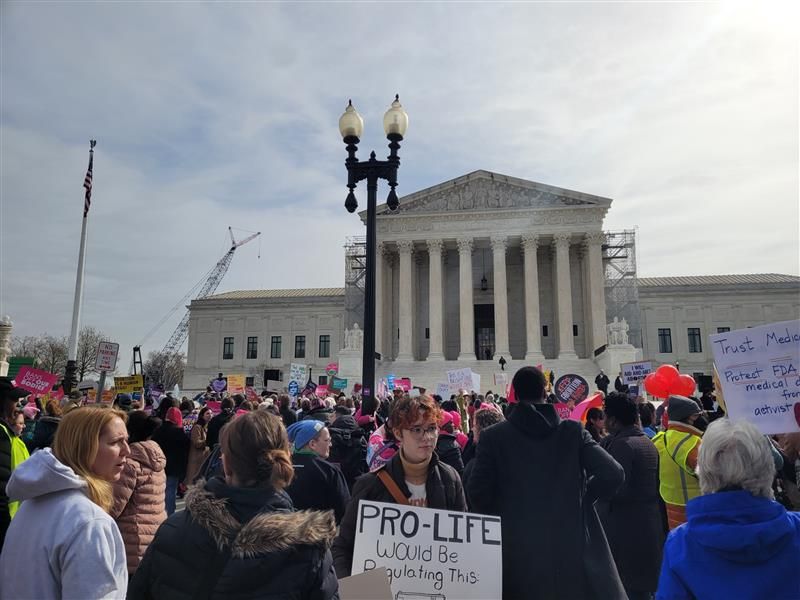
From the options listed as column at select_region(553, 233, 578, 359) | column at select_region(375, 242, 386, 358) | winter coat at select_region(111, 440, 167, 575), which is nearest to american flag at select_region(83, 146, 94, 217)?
winter coat at select_region(111, 440, 167, 575)

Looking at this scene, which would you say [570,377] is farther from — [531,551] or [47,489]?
[47,489]

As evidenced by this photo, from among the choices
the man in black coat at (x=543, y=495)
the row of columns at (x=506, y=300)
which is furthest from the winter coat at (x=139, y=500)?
the row of columns at (x=506, y=300)

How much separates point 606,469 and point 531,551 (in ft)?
2.23

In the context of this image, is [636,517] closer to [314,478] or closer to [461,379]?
[314,478]

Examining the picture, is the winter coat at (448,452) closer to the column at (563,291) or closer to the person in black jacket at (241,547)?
the person in black jacket at (241,547)

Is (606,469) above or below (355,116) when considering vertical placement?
below

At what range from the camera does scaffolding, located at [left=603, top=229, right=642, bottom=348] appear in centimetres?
4897

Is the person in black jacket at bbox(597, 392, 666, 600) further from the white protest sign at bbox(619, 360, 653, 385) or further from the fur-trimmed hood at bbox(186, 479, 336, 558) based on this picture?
the white protest sign at bbox(619, 360, 653, 385)

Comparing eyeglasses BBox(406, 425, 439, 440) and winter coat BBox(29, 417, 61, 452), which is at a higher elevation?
eyeglasses BBox(406, 425, 439, 440)

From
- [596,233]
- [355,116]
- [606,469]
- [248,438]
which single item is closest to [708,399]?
[355,116]

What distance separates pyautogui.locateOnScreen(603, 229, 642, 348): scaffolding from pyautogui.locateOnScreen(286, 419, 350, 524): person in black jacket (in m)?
47.4

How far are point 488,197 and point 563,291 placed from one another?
9.47 metres

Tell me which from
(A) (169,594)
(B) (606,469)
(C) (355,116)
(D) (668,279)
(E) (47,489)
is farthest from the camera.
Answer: (D) (668,279)

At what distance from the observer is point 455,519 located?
334cm
